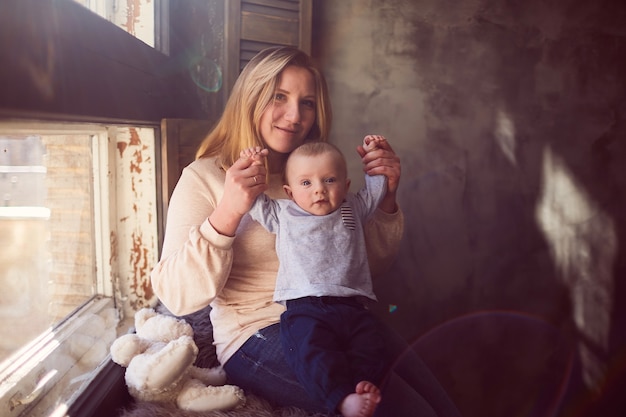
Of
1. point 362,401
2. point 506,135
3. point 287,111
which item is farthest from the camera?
point 506,135

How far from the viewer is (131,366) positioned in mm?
1224

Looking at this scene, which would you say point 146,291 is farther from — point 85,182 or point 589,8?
point 589,8

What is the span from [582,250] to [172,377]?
8.41 feet

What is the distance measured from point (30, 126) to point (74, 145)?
0.61m

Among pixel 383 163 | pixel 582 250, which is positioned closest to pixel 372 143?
pixel 383 163

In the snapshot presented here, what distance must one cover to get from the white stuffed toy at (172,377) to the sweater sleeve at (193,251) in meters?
0.11

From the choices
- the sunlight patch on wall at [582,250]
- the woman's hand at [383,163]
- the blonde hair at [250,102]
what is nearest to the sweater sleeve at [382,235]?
the woman's hand at [383,163]

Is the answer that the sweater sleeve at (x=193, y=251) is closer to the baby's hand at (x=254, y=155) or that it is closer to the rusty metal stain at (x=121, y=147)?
the baby's hand at (x=254, y=155)

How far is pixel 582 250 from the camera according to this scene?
115 inches

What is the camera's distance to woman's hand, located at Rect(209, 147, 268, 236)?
123 cm

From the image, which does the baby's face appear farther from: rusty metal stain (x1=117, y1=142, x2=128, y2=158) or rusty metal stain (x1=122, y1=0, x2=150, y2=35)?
rusty metal stain (x1=122, y1=0, x2=150, y2=35)

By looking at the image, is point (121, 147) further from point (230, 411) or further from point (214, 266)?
point (230, 411)

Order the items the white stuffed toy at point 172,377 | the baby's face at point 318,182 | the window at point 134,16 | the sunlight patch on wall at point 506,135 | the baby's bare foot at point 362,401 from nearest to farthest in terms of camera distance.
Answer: the baby's bare foot at point 362,401, the white stuffed toy at point 172,377, the baby's face at point 318,182, the window at point 134,16, the sunlight patch on wall at point 506,135

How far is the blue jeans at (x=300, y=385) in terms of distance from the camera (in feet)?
3.90
